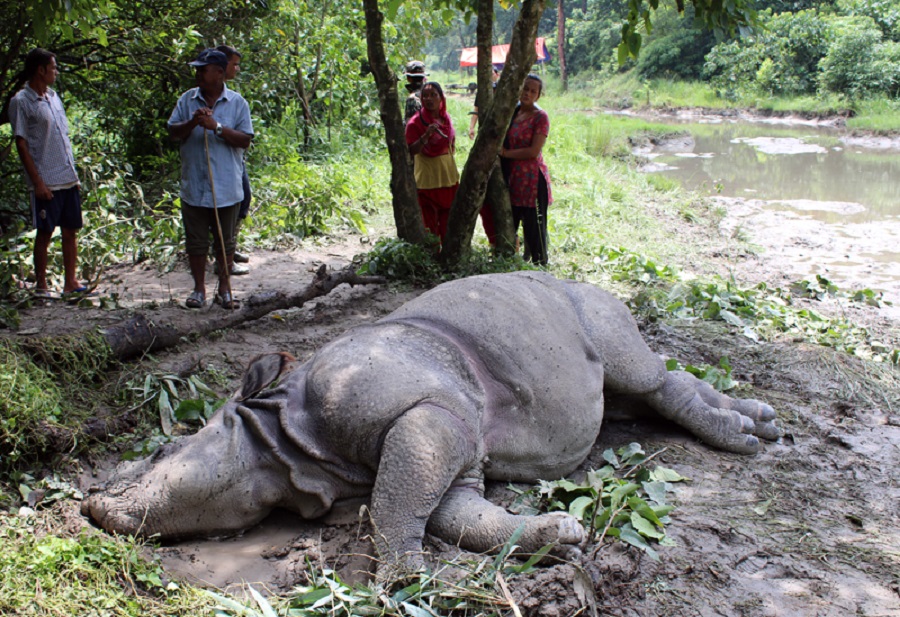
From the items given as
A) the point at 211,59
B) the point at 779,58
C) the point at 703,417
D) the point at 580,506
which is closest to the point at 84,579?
the point at 580,506

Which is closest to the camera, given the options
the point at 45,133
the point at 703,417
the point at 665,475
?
the point at 665,475

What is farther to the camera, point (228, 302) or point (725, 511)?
point (228, 302)

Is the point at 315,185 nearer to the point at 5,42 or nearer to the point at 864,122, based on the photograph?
the point at 5,42

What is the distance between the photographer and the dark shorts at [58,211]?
6.03 metres

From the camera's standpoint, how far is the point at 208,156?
554 cm

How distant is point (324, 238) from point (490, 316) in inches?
219

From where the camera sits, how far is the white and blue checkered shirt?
19.2 feet

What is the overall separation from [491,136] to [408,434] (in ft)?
12.3

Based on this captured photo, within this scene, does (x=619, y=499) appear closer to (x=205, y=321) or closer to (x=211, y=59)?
(x=205, y=321)

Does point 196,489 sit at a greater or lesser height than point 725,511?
greater

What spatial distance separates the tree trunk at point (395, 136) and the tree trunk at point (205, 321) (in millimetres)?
830

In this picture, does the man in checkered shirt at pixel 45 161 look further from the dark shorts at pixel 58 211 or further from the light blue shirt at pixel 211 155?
the light blue shirt at pixel 211 155

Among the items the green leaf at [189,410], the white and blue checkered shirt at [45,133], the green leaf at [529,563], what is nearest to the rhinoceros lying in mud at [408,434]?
the green leaf at [529,563]

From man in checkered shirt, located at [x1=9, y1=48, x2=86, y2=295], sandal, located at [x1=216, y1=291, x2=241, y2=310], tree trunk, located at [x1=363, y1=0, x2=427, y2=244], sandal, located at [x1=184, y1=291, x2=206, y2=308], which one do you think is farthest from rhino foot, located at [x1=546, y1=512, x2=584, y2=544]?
man in checkered shirt, located at [x1=9, y1=48, x2=86, y2=295]
